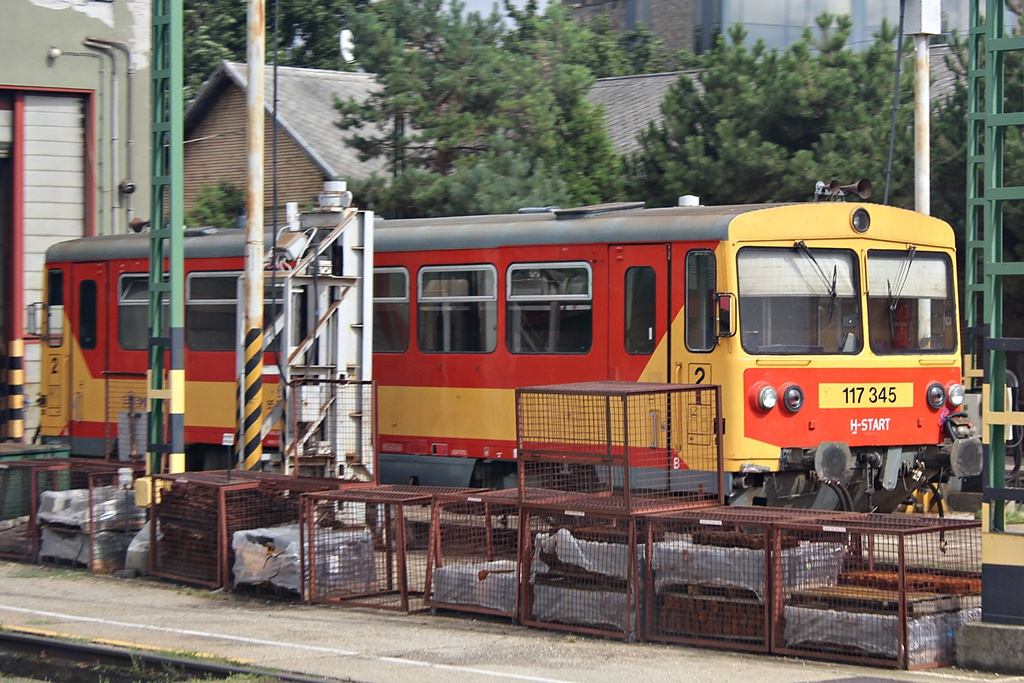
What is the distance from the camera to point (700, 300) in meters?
12.5

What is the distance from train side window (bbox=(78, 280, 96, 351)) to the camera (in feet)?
59.8

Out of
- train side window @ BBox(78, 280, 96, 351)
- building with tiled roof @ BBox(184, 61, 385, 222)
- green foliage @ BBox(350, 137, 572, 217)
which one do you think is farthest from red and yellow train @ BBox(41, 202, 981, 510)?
building with tiled roof @ BBox(184, 61, 385, 222)

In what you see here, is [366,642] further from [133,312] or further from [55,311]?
[55,311]

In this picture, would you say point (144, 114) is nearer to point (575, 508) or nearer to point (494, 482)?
point (494, 482)

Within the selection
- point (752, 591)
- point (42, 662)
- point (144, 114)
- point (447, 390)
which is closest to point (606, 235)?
point (447, 390)

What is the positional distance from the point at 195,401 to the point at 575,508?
8357mm

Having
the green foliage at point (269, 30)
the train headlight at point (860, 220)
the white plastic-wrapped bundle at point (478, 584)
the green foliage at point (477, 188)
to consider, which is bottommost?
the white plastic-wrapped bundle at point (478, 584)

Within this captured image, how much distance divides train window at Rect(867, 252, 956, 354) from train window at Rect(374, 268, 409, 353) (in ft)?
16.0

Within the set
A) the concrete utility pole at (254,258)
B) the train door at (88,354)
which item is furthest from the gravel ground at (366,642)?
the train door at (88,354)

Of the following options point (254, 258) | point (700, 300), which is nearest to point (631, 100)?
point (254, 258)

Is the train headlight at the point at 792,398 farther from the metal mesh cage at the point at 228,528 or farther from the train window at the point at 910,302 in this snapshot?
the metal mesh cage at the point at 228,528

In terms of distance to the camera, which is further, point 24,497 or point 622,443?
point 24,497

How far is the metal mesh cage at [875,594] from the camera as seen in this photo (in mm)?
8422

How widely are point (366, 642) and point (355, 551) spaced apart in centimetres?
155
